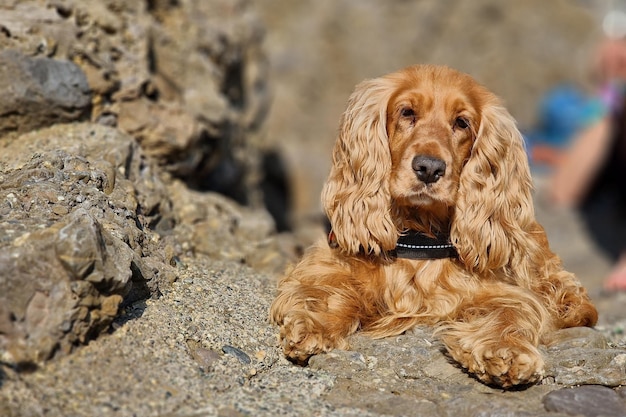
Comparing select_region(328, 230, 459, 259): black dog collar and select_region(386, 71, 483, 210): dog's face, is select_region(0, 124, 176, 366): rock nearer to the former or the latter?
select_region(328, 230, 459, 259): black dog collar

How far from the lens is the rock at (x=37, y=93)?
503 cm

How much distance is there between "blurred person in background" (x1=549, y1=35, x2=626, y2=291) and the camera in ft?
34.2

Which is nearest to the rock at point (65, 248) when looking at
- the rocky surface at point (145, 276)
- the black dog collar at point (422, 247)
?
the rocky surface at point (145, 276)

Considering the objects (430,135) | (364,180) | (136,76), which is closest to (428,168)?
(430,135)

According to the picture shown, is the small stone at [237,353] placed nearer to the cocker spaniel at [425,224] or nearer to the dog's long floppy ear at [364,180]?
the cocker spaniel at [425,224]

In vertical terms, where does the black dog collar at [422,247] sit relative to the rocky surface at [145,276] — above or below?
above

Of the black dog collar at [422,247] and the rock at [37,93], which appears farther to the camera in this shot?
the rock at [37,93]

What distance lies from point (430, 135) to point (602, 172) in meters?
8.02

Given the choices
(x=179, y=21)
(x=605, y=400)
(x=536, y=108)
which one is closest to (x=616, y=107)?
(x=536, y=108)

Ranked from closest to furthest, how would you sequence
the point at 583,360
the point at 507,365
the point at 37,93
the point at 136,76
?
the point at 507,365
the point at 583,360
the point at 37,93
the point at 136,76

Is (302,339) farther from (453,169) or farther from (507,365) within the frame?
(453,169)

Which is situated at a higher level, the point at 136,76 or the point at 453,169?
the point at 453,169

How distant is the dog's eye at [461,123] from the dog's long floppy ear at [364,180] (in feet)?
1.23

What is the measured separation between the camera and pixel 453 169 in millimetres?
4312
